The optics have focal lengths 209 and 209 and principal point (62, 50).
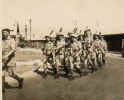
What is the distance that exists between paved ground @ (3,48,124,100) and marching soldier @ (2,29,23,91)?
0.07m

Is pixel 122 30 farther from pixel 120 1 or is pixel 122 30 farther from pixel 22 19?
pixel 22 19

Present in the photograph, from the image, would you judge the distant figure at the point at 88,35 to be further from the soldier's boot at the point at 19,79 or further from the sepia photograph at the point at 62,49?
the soldier's boot at the point at 19,79

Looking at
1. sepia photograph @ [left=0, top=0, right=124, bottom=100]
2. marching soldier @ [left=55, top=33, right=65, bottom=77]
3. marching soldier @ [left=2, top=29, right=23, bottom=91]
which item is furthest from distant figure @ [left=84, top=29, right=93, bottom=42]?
marching soldier @ [left=2, top=29, right=23, bottom=91]

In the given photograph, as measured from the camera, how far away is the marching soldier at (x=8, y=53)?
297 cm

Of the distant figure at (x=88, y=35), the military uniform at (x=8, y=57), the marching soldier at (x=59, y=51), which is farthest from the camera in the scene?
the distant figure at (x=88, y=35)

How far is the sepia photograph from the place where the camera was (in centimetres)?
299

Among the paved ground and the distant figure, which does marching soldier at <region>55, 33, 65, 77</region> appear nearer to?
the paved ground

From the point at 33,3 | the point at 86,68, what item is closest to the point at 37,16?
the point at 33,3

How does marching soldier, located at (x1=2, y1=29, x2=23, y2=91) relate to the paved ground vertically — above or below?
above

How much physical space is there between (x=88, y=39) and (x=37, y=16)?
85 cm

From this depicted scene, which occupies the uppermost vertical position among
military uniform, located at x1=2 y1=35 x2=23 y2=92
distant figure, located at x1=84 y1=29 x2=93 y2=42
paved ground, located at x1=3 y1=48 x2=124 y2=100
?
distant figure, located at x1=84 y1=29 x2=93 y2=42

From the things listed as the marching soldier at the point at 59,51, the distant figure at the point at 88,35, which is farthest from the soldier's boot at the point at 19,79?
the distant figure at the point at 88,35

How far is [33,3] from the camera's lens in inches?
123

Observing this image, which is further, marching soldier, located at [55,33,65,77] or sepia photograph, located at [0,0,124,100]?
marching soldier, located at [55,33,65,77]
